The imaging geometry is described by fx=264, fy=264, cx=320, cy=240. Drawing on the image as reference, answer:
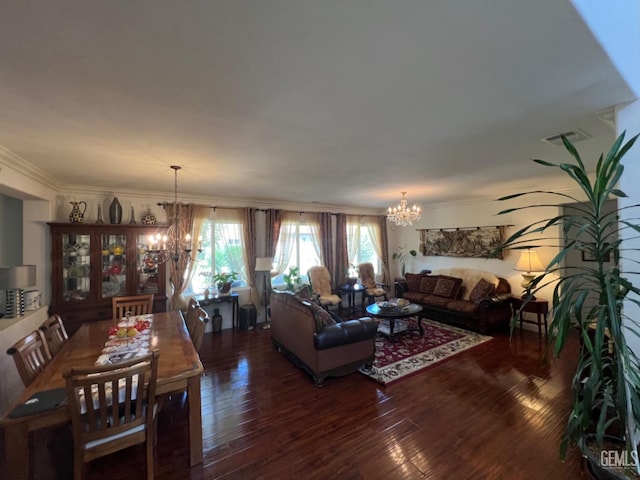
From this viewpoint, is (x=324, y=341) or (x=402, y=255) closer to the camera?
(x=324, y=341)

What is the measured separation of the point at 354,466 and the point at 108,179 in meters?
4.41

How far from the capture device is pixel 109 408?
182 centimetres

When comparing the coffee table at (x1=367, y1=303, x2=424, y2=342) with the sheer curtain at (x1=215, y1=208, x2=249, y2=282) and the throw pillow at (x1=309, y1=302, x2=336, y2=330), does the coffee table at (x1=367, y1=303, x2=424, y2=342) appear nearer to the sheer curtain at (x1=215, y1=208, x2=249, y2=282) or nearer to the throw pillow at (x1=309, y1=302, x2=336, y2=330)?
the throw pillow at (x1=309, y1=302, x2=336, y2=330)

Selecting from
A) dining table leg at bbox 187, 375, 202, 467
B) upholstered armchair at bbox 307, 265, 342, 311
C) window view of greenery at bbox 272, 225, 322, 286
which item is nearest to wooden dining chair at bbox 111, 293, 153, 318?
dining table leg at bbox 187, 375, 202, 467

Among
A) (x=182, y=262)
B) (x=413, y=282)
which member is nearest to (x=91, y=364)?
(x=182, y=262)

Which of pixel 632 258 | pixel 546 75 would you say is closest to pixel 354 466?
pixel 632 258

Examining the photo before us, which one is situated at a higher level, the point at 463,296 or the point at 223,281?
the point at 223,281

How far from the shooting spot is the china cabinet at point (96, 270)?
3.68 meters

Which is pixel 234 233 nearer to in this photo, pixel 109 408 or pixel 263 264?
pixel 263 264

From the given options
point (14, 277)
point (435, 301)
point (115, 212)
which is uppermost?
point (115, 212)

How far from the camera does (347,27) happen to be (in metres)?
1.14

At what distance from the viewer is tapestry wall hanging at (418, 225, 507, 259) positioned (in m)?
5.46

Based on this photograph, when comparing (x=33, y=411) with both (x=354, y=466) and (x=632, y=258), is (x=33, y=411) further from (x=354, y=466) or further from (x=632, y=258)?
(x=632, y=258)

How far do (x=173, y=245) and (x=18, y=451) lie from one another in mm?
2834
